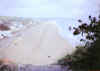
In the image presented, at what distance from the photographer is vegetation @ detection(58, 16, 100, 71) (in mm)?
1720

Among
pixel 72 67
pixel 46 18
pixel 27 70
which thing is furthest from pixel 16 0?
pixel 72 67

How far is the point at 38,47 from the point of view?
1.76 meters

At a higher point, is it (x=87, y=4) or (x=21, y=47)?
(x=87, y=4)

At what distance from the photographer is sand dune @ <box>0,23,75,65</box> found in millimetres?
1743

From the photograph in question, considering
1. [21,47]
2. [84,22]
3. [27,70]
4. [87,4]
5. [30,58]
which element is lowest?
[27,70]

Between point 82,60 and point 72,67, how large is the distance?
0.13 m

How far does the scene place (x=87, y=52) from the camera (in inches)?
68.4

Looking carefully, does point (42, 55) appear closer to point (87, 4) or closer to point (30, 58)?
point (30, 58)

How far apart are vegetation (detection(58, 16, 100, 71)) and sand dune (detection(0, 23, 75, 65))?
0.27ft

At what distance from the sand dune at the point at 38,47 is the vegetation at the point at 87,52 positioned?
82 millimetres

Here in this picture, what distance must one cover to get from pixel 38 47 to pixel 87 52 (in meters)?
0.53

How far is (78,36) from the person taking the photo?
1.77 metres

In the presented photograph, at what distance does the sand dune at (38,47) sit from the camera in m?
1.74

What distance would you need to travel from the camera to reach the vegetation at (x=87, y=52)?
1.72 metres
